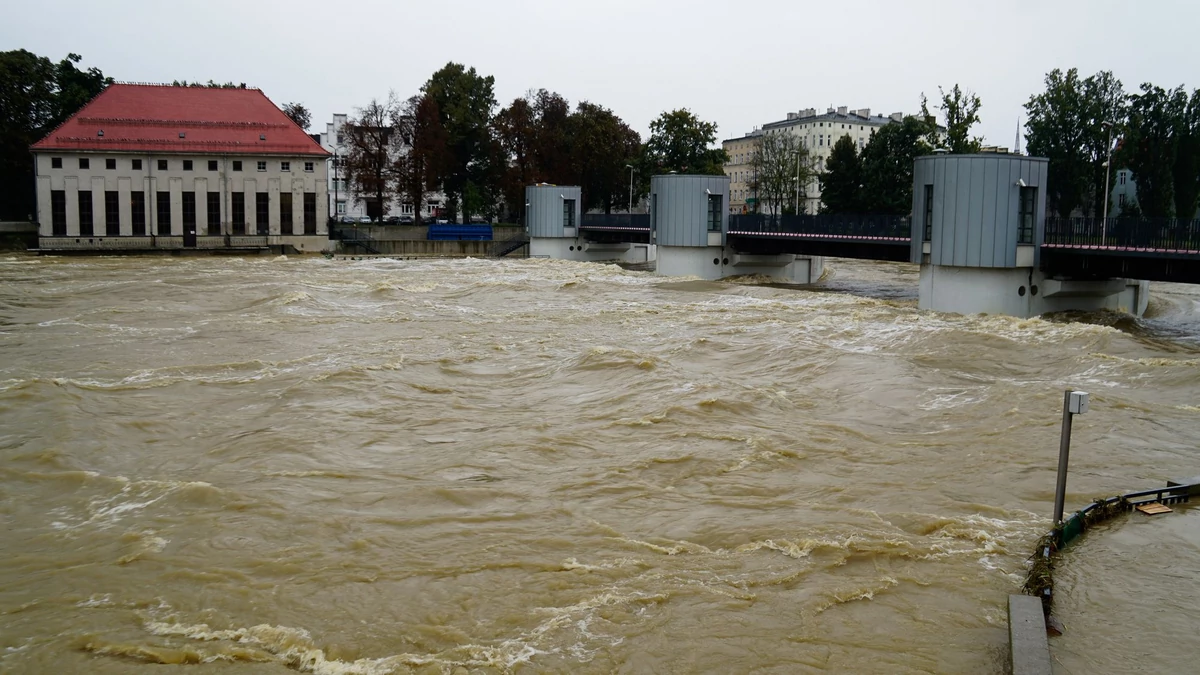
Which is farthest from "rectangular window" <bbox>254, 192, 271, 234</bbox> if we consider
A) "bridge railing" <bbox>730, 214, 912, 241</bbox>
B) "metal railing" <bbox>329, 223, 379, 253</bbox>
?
"bridge railing" <bbox>730, 214, 912, 241</bbox>

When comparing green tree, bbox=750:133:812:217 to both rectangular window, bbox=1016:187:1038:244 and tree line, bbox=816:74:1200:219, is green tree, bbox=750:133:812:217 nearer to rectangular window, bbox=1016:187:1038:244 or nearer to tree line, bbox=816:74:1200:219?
tree line, bbox=816:74:1200:219

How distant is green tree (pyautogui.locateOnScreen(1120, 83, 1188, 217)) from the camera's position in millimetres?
70500

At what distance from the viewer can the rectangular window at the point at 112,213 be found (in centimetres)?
6494

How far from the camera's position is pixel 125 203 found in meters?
A: 65.3

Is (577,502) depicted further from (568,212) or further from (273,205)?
(273,205)

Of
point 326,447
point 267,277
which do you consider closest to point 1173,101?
point 267,277

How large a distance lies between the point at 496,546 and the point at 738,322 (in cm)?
2108

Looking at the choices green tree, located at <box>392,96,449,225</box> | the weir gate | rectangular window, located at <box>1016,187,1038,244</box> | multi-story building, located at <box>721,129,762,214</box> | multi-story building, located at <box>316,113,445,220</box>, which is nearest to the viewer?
the weir gate

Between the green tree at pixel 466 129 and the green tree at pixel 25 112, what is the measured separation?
26.6 meters

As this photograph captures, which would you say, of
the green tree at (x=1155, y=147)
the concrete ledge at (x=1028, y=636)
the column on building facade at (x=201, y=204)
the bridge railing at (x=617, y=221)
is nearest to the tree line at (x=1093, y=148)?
the green tree at (x=1155, y=147)

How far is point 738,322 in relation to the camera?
30.8 metres

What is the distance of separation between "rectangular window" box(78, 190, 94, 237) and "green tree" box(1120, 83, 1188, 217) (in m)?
68.7

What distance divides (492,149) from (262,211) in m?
21.6

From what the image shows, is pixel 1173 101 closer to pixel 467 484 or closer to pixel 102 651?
pixel 467 484
